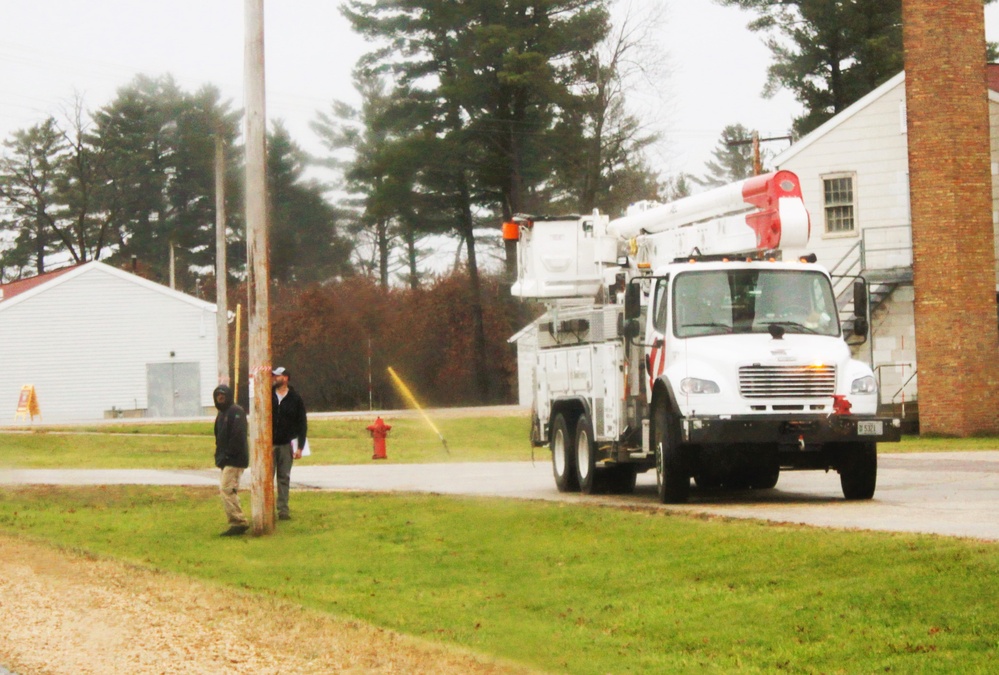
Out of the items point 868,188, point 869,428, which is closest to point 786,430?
point 869,428

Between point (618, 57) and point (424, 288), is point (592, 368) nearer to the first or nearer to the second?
point (618, 57)

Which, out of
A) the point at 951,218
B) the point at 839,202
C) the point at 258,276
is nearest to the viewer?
the point at 258,276

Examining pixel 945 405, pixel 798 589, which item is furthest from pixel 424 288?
pixel 798 589

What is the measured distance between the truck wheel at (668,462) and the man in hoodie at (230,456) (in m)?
4.95

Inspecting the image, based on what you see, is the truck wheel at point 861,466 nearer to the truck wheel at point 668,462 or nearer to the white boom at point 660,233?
the truck wheel at point 668,462

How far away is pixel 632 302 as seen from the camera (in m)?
17.7

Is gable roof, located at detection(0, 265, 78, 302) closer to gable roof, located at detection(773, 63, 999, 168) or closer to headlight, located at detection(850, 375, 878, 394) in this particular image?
gable roof, located at detection(773, 63, 999, 168)

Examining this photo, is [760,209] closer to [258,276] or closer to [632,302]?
[632,302]

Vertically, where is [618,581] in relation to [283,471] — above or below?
below

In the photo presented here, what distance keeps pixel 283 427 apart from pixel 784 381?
6503 millimetres

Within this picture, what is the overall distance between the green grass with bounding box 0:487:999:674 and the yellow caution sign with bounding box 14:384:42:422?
131ft

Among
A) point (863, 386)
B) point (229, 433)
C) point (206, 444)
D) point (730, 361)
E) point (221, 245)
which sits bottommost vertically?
point (206, 444)

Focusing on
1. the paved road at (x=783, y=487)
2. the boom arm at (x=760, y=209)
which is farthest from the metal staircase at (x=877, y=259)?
the boom arm at (x=760, y=209)

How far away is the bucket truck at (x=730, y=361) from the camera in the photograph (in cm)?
1675
